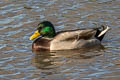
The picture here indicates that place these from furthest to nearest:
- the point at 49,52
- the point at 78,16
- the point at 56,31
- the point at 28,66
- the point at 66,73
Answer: the point at 78,16
the point at 56,31
the point at 49,52
the point at 28,66
the point at 66,73

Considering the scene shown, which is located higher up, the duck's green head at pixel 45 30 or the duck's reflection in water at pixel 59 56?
the duck's green head at pixel 45 30

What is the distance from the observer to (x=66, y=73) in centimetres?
1017

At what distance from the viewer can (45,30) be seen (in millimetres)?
13117

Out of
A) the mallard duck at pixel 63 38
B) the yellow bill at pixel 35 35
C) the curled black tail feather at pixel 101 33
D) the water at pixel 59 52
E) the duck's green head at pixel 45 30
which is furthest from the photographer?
the curled black tail feather at pixel 101 33

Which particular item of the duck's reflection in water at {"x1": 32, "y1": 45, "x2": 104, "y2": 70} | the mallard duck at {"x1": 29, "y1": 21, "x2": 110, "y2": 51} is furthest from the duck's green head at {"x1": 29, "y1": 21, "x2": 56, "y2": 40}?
the duck's reflection in water at {"x1": 32, "y1": 45, "x2": 104, "y2": 70}

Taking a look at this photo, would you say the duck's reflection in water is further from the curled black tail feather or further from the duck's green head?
the duck's green head

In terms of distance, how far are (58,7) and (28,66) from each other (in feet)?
17.8

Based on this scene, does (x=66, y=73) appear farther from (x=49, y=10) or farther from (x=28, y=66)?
(x=49, y=10)

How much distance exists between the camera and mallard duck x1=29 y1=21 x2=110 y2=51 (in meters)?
12.7

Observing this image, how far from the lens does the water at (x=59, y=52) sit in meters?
10.2

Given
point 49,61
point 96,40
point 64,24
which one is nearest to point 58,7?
point 64,24

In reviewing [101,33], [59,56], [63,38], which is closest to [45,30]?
[63,38]

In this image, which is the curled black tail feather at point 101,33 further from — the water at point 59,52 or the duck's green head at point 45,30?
the duck's green head at point 45,30

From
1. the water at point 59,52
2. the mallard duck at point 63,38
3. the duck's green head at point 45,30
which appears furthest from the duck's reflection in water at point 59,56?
the duck's green head at point 45,30
